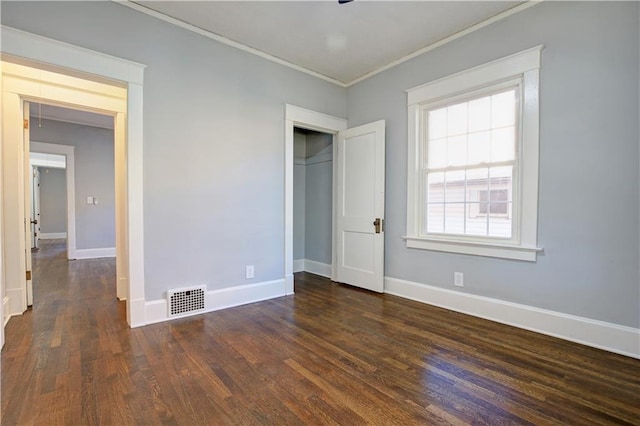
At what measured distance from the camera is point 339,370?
79.4 inches

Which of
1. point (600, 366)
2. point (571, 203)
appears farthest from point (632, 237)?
point (600, 366)

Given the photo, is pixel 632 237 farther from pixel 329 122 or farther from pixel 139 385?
pixel 139 385

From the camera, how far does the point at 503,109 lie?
2.90 m

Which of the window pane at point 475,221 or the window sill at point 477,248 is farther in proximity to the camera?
the window pane at point 475,221

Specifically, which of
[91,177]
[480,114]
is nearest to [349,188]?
[480,114]

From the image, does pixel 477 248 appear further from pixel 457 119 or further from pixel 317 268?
pixel 317 268

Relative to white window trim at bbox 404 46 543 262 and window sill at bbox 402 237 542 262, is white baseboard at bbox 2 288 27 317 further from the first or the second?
white window trim at bbox 404 46 543 262

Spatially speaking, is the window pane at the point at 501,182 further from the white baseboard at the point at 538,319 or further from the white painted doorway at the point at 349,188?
the white painted doorway at the point at 349,188

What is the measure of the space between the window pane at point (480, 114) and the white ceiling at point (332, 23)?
754 millimetres

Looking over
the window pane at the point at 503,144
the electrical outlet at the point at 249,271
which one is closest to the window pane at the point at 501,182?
the window pane at the point at 503,144

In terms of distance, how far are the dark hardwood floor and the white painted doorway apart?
880mm

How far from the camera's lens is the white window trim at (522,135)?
2646 mm

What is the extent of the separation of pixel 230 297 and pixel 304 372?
159 centimetres

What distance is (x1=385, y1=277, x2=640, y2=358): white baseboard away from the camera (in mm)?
2250
